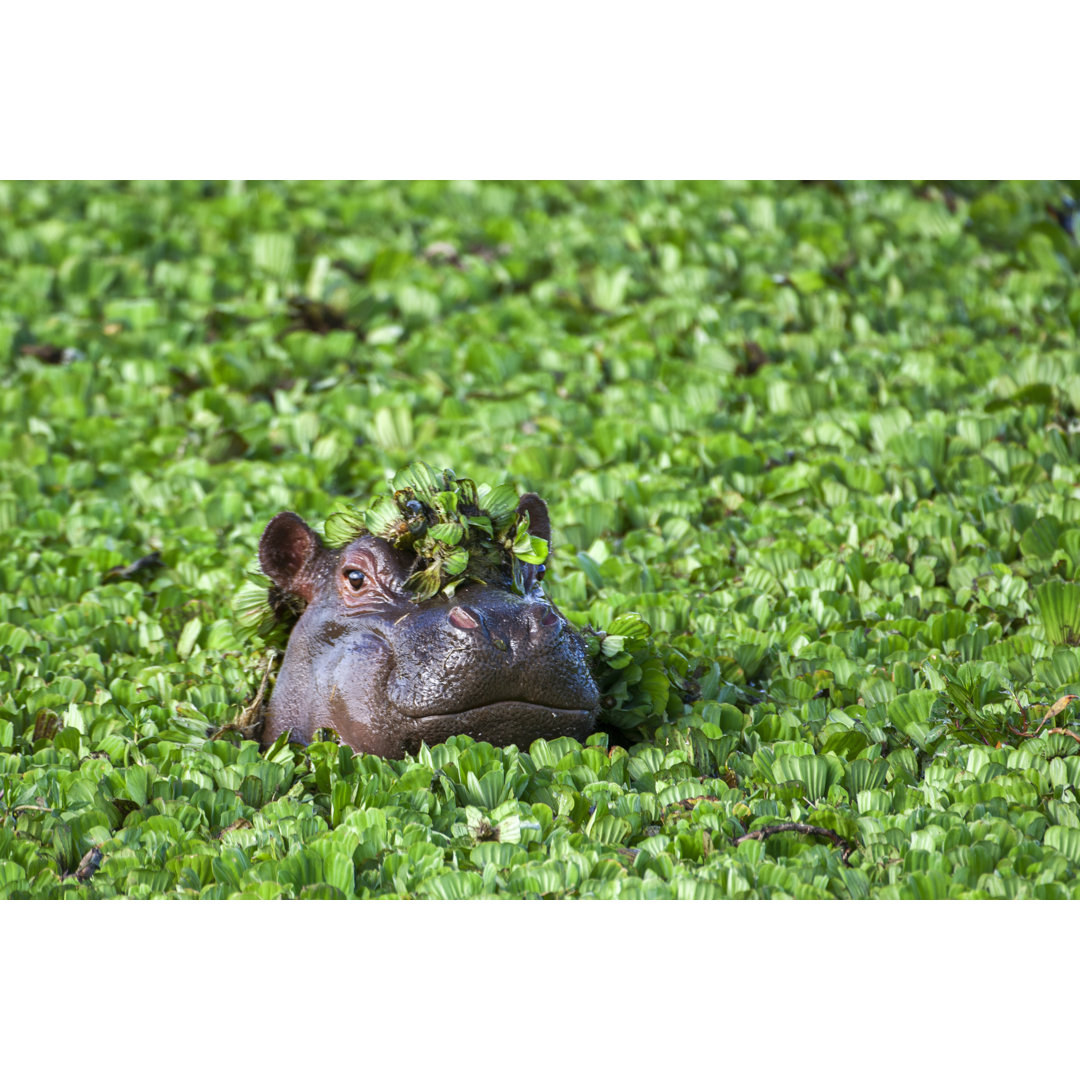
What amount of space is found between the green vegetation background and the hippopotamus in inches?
5.9

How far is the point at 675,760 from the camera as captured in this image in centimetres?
576

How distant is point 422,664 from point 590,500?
357cm

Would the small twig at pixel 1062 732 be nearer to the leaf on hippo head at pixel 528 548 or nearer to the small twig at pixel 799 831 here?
the small twig at pixel 799 831

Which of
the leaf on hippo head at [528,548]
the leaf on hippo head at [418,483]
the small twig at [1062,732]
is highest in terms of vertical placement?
the leaf on hippo head at [418,483]

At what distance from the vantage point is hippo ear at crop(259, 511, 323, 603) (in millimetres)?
6129

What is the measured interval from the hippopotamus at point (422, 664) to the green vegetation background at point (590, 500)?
150mm

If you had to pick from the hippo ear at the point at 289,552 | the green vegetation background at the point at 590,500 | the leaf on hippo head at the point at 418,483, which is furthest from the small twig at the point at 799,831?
the hippo ear at the point at 289,552

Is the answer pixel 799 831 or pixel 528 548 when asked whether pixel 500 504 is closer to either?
pixel 528 548

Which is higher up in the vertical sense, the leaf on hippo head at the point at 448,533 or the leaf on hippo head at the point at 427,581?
the leaf on hippo head at the point at 448,533

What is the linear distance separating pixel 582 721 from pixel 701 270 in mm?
7165

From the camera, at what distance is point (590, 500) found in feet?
29.2

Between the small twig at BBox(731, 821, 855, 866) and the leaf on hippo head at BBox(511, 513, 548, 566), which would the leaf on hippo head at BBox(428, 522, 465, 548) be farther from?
the small twig at BBox(731, 821, 855, 866)

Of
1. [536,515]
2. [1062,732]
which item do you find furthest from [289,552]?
[1062,732]

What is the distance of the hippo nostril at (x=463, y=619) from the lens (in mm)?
5379
